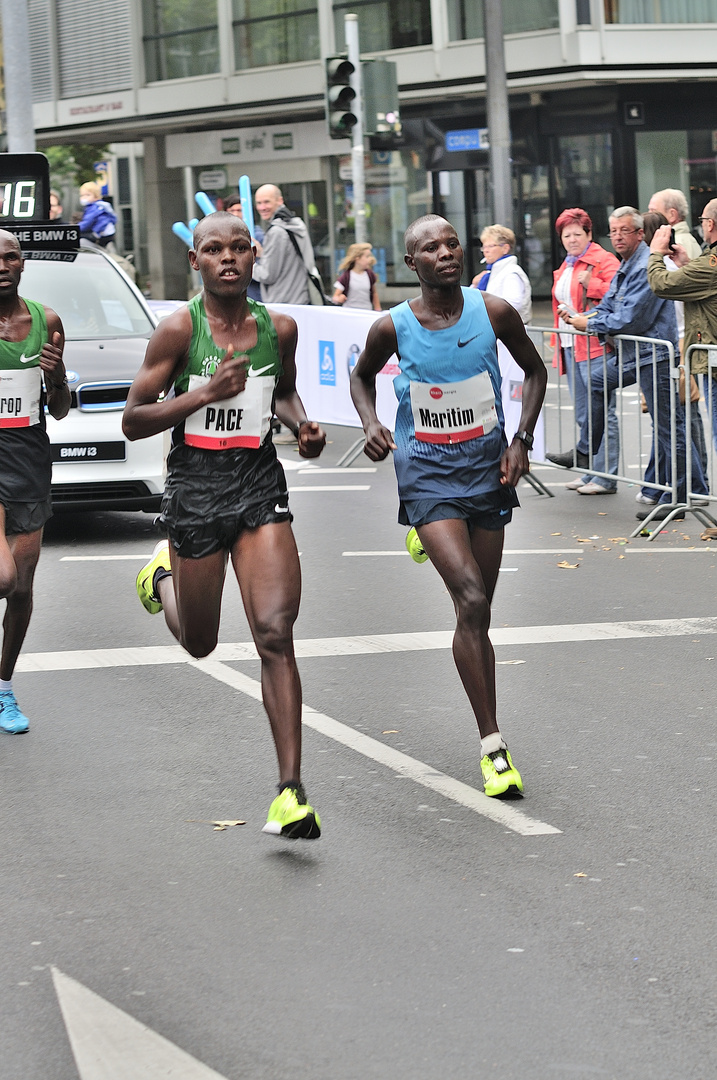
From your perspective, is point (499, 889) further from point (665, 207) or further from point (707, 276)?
point (665, 207)

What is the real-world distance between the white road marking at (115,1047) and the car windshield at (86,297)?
25.7ft

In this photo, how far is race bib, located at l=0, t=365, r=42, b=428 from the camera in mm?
6352

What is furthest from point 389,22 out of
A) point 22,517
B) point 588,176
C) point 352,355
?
point 22,517

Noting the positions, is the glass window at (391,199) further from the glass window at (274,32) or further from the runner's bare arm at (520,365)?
the runner's bare arm at (520,365)

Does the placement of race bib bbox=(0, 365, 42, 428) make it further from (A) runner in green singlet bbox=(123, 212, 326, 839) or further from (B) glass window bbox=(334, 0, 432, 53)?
(B) glass window bbox=(334, 0, 432, 53)

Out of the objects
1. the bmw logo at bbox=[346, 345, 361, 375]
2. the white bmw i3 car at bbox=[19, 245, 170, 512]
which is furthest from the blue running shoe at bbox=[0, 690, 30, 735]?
the bmw logo at bbox=[346, 345, 361, 375]

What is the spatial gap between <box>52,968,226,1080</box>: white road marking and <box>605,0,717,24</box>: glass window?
2748 cm

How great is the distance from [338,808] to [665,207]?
7826 mm

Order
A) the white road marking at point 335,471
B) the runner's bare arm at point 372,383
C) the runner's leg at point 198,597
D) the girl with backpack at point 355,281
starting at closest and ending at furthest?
1. the runner's leg at point 198,597
2. the runner's bare arm at point 372,383
3. the white road marking at point 335,471
4. the girl with backpack at point 355,281

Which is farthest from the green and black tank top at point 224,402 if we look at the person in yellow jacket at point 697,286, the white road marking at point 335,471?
the white road marking at point 335,471

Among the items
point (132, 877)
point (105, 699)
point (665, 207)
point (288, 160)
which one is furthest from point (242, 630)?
point (288, 160)

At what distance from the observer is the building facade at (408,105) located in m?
29.3

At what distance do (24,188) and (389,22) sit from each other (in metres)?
22.2

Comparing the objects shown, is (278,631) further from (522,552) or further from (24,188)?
(24,188)
